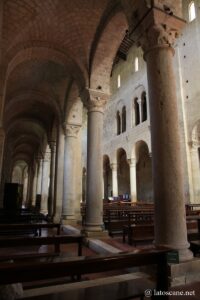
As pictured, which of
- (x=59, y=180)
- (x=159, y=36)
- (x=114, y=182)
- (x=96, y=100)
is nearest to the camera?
(x=159, y=36)

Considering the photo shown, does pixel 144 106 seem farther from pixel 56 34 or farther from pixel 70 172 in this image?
pixel 56 34

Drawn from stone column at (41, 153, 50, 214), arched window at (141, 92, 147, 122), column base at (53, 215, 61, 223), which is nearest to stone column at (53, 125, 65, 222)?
column base at (53, 215, 61, 223)

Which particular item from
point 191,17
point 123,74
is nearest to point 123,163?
point 123,74

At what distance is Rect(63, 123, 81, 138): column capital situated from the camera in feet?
36.2

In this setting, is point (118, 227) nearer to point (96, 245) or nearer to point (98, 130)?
point (96, 245)

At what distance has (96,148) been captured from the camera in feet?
24.2

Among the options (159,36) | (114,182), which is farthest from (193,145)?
(159,36)

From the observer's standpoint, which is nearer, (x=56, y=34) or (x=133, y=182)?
(x=56, y=34)

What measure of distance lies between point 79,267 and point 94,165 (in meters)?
5.46

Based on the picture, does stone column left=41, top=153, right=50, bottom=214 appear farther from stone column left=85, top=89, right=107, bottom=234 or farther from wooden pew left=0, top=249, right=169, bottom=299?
wooden pew left=0, top=249, right=169, bottom=299

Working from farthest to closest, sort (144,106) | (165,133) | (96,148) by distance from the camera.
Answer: (144,106) < (96,148) < (165,133)

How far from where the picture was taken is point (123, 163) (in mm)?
26578

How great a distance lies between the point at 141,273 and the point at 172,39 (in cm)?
418

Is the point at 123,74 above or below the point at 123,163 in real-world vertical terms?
above
